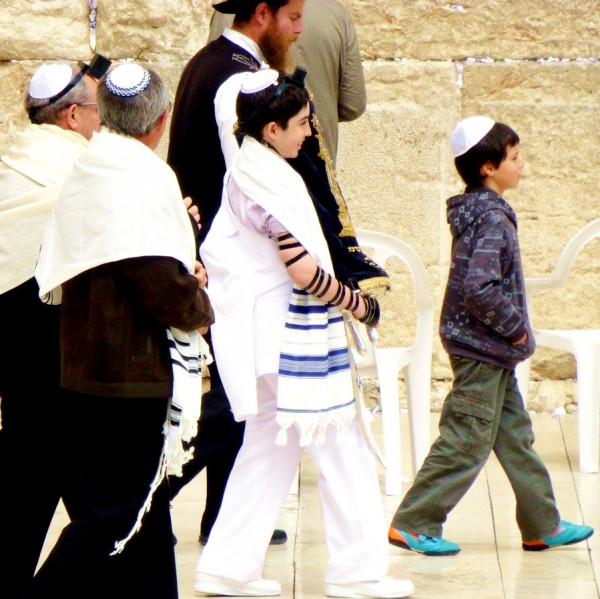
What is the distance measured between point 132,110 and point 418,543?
5.61 feet

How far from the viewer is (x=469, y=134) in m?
4.11

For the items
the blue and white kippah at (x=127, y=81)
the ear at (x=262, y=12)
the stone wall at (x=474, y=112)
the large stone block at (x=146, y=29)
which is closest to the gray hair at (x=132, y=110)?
the blue and white kippah at (x=127, y=81)

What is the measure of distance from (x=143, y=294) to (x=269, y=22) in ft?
4.40

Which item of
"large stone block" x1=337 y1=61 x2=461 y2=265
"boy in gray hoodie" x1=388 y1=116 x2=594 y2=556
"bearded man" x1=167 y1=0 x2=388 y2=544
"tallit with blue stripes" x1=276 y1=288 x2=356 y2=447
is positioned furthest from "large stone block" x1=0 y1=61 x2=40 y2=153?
"tallit with blue stripes" x1=276 y1=288 x2=356 y2=447

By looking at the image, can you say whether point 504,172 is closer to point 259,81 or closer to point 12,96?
point 259,81

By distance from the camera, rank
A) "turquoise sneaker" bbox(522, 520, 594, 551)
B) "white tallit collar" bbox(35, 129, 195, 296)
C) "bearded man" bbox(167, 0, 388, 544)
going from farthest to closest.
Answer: "turquoise sneaker" bbox(522, 520, 594, 551)
"bearded man" bbox(167, 0, 388, 544)
"white tallit collar" bbox(35, 129, 195, 296)

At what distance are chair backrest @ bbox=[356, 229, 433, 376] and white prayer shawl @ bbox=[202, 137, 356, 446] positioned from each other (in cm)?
128

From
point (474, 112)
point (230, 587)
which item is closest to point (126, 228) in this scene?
point (230, 587)

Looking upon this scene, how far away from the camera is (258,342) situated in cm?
359

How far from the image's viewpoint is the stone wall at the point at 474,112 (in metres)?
6.04

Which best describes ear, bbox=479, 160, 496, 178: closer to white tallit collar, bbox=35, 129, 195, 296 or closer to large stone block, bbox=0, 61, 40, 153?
white tallit collar, bbox=35, 129, 195, 296

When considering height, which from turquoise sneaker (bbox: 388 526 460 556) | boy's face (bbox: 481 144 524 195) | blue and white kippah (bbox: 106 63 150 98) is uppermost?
blue and white kippah (bbox: 106 63 150 98)

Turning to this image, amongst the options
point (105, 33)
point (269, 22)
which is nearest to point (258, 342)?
point (269, 22)

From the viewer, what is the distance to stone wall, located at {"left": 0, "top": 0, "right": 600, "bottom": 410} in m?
6.04
